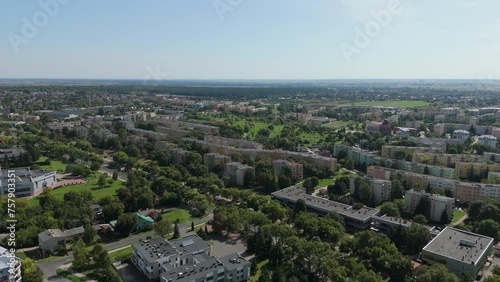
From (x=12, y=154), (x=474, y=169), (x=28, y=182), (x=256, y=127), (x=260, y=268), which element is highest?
(x=12, y=154)

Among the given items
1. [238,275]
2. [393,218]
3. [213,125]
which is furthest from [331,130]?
[238,275]

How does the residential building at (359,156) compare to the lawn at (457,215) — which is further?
the residential building at (359,156)

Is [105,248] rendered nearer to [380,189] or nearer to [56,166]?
[380,189]

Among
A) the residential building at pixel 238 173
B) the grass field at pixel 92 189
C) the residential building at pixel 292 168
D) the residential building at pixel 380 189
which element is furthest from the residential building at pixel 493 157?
the grass field at pixel 92 189

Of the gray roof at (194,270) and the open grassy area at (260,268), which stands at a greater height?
the gray roof at (194,270)

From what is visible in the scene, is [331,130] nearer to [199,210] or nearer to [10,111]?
[199,210]

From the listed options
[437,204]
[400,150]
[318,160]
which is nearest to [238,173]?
[318,160]

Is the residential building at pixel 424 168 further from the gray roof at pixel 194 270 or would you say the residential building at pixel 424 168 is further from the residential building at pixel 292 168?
the gray roof at pixel 194 270
